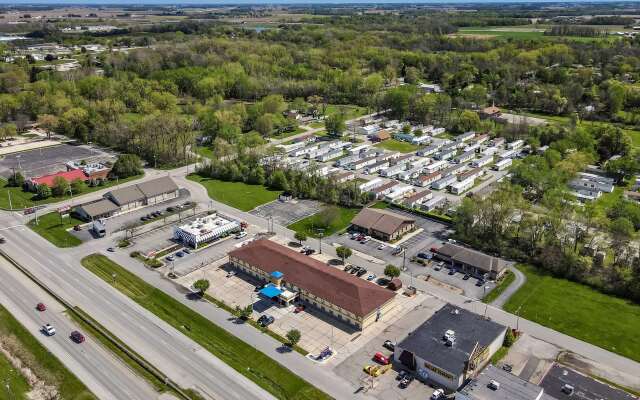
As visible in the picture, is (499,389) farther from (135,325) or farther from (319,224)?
(319,224)

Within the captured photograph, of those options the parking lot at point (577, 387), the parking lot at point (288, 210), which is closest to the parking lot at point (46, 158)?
the parking lot at point (288, 210)

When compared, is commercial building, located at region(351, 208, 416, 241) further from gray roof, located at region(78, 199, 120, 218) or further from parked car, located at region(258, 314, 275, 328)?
gray roof, located at region(78, 199, 120, 218)

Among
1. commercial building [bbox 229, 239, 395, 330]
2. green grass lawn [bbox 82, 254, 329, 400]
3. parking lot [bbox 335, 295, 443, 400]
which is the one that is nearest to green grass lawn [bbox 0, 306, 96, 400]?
green grass lawn [bbox 82, 254, 329, 400]

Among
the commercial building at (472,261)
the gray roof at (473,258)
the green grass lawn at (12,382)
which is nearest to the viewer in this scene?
the green grass lawn at (12,382)

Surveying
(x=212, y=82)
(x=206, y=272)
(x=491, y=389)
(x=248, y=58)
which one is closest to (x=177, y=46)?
(x=248, y=58)

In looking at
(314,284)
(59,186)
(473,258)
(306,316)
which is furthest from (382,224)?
(59,186)

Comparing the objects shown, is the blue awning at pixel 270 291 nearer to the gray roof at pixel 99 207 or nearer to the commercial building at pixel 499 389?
the commercial building at pixel 499 389

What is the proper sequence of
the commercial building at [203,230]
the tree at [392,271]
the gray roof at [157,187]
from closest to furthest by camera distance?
the tree at [392,271], the commercial building at [203,230], the gray roof at [157,187]
